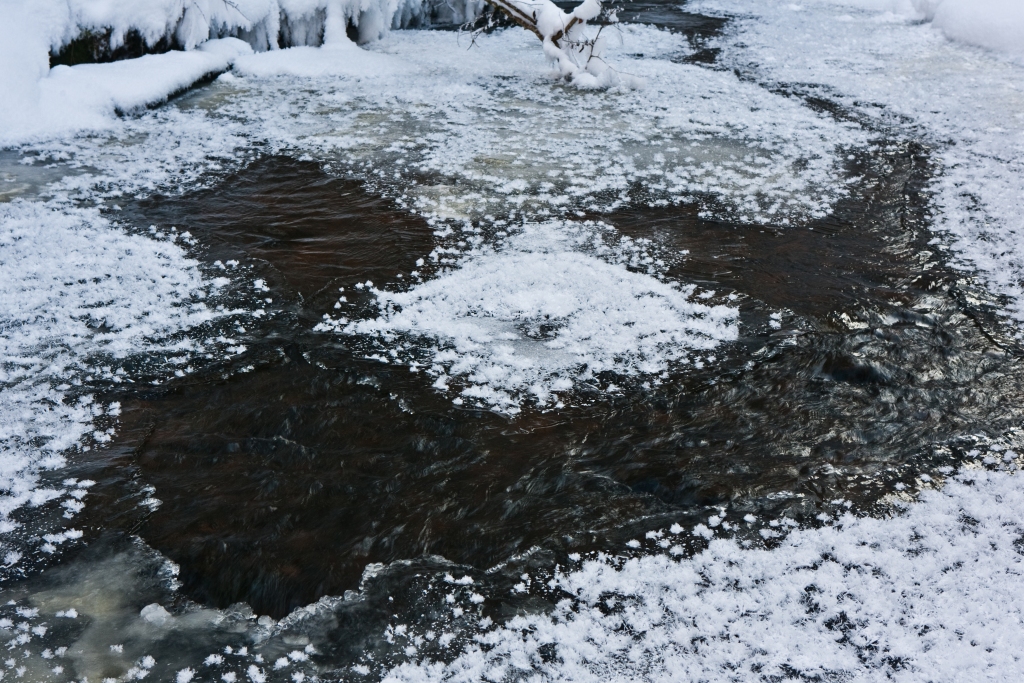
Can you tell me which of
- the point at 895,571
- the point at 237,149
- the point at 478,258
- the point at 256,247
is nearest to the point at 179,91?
the point at 237,149

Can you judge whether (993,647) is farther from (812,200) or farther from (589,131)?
(589,131)

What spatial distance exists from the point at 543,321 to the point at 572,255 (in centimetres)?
66

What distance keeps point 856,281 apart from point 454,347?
1971 millimetres

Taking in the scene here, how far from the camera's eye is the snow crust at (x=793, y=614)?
2107mm

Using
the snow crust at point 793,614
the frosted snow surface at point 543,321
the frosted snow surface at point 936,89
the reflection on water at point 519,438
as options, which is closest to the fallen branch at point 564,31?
the frosted snow surface at point 936,89

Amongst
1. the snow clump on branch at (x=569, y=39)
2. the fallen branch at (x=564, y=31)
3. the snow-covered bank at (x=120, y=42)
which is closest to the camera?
the snow-covered bank at (x=120, y=42)

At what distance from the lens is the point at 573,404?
10.2 feet

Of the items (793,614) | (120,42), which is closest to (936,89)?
(793,614)

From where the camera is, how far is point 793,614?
2250 mm

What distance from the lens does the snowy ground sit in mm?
2230

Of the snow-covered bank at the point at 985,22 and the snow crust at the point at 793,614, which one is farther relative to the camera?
the snow-covered bank at the point at 985,22

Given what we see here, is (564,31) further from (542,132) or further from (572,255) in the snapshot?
(572,255)

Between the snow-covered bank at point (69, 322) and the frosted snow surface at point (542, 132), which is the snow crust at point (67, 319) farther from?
the frosted snow surface at point (542, 132)

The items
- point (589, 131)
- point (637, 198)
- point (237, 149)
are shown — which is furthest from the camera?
point (589, 131)
